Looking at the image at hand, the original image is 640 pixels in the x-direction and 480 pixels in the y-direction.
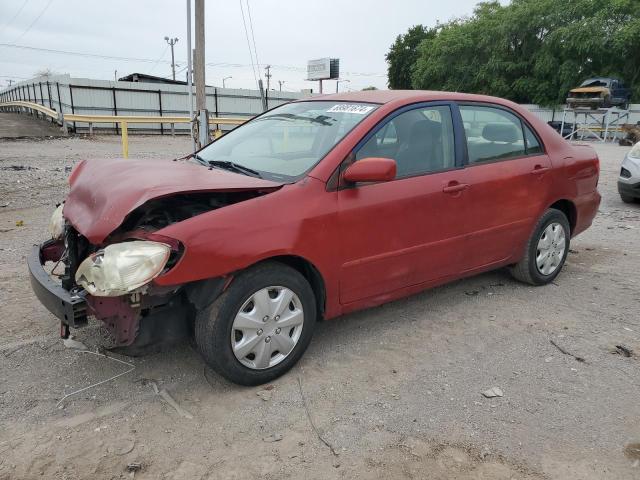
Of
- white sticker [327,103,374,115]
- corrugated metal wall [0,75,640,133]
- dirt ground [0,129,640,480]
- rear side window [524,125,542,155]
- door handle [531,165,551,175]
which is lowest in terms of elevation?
dirt ground [0,129,640,480]

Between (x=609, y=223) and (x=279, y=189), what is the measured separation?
620 centimetres

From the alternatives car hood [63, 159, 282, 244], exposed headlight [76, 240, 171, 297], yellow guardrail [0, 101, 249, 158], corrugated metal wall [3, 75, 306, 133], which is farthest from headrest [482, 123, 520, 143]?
corrugated metal wall [3, 75, 306, 133]

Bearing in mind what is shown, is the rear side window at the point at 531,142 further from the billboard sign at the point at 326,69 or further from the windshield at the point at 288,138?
the billboard sign at the point at 326,69

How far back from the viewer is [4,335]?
11.5 ft

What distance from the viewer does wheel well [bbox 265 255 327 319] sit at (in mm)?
3048

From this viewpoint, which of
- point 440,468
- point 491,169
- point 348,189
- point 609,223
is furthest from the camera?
point 609,223

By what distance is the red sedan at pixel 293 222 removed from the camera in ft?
8.70

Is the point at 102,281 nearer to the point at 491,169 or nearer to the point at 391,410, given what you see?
the point at 391,410

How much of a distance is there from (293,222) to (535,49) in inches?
1583

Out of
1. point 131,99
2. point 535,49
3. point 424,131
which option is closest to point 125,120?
point 424,131

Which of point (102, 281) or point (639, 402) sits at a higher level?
point (102, 281)

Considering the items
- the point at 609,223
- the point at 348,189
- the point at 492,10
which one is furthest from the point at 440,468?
the point at 492,10

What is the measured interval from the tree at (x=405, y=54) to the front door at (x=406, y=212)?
50050 mm

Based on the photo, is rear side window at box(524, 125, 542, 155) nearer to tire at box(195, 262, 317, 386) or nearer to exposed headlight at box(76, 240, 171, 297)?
tire at box(195, 262, 317, 386)
